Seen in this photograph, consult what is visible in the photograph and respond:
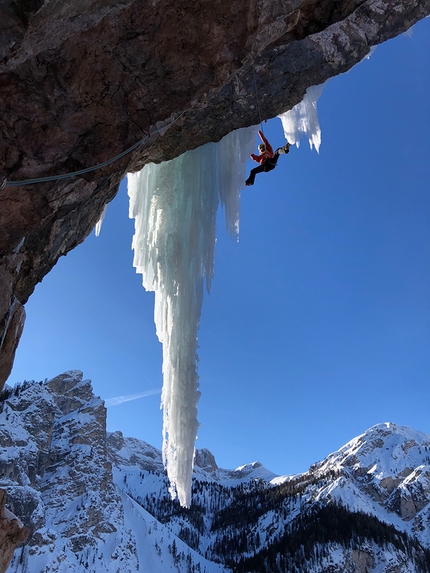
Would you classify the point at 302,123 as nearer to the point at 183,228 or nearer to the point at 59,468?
the point at 183,228

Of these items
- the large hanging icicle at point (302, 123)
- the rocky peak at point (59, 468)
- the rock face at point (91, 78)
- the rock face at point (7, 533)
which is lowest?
the rock face at point (7, 533)

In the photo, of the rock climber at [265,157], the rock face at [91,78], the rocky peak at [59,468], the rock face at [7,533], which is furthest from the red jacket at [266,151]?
the rocky peak at [59,468]

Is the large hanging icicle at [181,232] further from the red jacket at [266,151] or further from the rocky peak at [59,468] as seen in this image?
the rocky peak at [59,468]

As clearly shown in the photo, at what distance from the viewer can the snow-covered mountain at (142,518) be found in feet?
187

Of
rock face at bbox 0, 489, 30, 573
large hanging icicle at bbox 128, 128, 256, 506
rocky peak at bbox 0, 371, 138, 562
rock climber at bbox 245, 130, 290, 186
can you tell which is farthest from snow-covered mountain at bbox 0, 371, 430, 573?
rock climber at bbox 245, 130, 290, 186

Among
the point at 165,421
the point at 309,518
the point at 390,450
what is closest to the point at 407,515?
the point at 390,450

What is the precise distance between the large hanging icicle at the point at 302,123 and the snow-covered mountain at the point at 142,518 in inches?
1940

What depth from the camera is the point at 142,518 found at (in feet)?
254

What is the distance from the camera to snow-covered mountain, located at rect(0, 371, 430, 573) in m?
57.0

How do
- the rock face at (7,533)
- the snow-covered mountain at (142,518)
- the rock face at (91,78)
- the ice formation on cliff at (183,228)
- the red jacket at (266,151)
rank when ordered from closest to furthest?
the rock face at (91,78) → the rock face at (7,533) → the red jacket at (266,151) → the ice formation on cliff at (183,228) → the snow-covered mountain at (142,518)

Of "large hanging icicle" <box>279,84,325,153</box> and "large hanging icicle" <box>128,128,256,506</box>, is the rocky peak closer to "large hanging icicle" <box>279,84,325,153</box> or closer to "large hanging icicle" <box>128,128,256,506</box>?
"large hanging icicle" <box>128,128,256,506</box>

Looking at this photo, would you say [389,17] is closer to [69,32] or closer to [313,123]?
[313,123]

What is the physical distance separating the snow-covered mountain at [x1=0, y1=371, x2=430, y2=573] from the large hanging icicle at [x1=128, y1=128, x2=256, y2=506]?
1817 inches

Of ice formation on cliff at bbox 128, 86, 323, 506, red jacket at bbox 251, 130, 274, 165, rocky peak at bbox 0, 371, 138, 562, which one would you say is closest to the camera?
red jacket at bbox 251, 130, 274, 165
